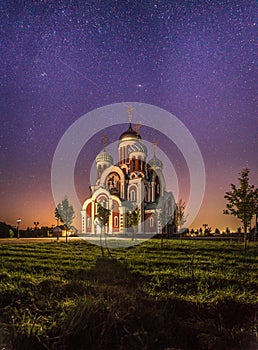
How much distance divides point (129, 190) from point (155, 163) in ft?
28.6

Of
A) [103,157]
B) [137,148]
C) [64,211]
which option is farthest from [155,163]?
[64,211]

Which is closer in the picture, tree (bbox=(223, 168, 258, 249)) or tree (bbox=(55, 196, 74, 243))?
tree (bbox=(223, 168, 258, 249))

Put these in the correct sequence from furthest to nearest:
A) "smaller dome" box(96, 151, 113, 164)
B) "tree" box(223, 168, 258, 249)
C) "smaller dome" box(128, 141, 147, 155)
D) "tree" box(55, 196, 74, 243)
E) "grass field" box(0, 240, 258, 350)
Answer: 1. "smaller dome" box(96, 151, 113, 164)
2. "smaller dome" box(128, 141, 147, 155)
3. "tree" box(55, 196, 74, 243)
4. "tree" box(223, 168, 258, 249)
5. "grass field" box(0, 240, 258, 350)

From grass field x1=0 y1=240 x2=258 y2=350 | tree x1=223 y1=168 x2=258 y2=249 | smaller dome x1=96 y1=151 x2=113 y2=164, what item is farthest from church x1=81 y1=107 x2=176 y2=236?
grass field x1=0 y1=240 x2=258 y2=350

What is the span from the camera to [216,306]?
5.90 metres

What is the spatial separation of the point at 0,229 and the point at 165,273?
130ft

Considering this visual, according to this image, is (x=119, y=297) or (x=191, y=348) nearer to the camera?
(x=191, y=348)

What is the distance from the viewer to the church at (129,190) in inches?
1948

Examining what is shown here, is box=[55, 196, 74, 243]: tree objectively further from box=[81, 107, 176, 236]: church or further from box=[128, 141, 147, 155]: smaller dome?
box=[128, 141, 147, 155]: smaller dome

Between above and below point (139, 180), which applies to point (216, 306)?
below

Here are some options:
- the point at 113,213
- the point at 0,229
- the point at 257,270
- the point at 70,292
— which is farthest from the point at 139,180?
the point at 70,292

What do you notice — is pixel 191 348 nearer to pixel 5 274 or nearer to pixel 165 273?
pixel 165 273

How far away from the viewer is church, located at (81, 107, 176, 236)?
49.5m

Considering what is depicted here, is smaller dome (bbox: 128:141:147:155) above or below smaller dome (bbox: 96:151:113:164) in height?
above
